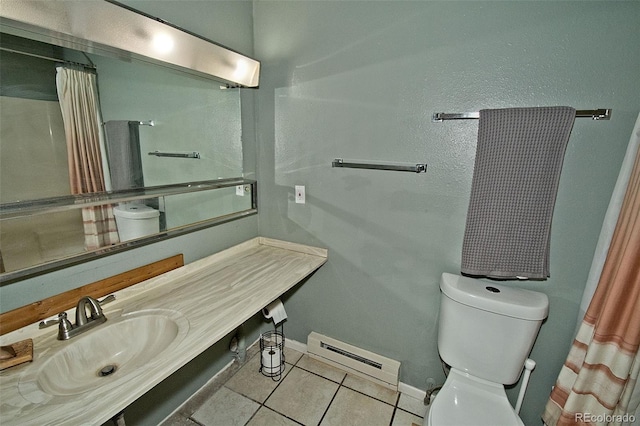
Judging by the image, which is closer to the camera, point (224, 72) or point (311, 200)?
point (224, 72)

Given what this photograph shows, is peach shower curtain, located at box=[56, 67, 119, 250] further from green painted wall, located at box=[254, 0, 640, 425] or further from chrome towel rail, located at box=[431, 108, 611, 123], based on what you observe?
chrome towel rail, located at box=[431, 108, 611, 123]

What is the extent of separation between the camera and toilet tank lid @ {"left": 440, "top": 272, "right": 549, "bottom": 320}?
1.14m

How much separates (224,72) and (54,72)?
27.2 inches

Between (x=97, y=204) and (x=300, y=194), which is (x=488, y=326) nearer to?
(x=300, y=194)

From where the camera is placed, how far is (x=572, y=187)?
1146mm

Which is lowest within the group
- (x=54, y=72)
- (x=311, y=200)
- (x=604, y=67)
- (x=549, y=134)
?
(x=311, y=200)

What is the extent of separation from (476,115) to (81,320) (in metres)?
1.77

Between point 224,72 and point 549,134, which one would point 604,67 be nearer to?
point 549,134

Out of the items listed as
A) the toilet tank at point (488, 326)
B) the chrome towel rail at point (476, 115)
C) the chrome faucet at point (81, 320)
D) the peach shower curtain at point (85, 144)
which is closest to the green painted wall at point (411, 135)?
the chrome towel rail at point (476, 115)

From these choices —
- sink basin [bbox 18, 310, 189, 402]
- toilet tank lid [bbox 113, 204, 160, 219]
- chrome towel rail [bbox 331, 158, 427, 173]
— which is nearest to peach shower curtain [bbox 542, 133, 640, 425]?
chrome towel rail [bbox 331, 158, 427, 173]

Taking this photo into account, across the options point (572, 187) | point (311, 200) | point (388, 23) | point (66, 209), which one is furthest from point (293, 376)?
point (388, 23)

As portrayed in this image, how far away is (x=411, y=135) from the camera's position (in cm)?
138

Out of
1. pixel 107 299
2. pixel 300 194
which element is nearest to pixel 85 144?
pixel 107 299

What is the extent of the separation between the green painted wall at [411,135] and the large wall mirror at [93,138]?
0.42 meters
